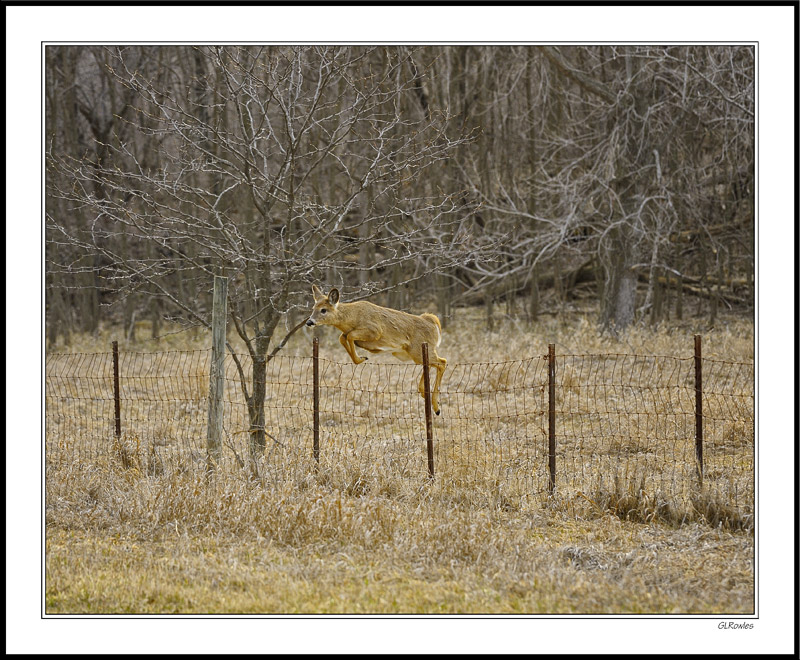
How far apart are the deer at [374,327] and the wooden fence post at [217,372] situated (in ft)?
2.91

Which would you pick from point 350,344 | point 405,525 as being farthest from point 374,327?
point 405,525

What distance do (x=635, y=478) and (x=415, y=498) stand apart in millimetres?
2003

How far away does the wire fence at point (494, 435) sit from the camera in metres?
7.76

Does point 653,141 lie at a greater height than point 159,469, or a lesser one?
greater

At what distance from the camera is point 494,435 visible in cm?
1056

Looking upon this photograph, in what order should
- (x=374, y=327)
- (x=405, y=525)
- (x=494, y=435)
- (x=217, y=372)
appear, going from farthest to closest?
(x=494, y=435), (x=374, y=327), (x=217, y=372), (x=405, y=525)

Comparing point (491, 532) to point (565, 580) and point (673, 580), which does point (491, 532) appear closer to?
point (565, 580)

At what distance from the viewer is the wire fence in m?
7.76

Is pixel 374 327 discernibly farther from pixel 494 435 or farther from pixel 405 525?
pixel 405 525

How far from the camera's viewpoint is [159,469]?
27.4 feet

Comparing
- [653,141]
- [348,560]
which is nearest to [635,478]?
[348,560]

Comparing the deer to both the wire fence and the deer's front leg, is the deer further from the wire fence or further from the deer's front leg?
the wire fence

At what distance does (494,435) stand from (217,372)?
13.7 feet

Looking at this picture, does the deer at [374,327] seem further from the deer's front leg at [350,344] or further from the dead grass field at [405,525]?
the dead grass field at [405,525]
